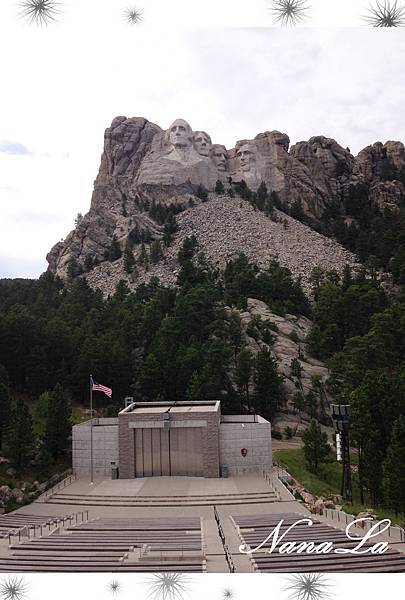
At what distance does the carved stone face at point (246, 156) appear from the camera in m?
84.8

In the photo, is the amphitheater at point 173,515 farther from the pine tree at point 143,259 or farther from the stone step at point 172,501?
the pine tree at point 143,259

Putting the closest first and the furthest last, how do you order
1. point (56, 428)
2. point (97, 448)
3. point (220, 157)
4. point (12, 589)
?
point (12, 589) → point (97, 448) → point (56, 428) → point (220, 157)

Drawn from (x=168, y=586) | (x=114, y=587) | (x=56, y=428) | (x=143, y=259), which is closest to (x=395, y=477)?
(x=168, y=586)

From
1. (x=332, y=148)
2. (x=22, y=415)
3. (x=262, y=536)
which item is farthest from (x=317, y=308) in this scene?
(x=332, y=148)

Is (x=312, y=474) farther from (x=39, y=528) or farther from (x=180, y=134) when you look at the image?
(x=180, y=134)

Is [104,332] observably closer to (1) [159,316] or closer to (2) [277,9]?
(1) [159,316]

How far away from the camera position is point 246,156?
85.3 metres

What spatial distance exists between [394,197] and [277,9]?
7888 cm

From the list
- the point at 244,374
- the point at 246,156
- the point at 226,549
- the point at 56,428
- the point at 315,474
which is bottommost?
the point at 315,474

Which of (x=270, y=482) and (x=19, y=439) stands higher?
(x=19, y=439)

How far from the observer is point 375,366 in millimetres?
34969

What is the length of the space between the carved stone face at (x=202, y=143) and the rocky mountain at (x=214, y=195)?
0.15 m

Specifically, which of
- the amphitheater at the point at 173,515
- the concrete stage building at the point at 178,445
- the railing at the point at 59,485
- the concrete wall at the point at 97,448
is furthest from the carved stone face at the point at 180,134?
the railing at the point at 59,485

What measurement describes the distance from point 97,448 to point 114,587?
1554 cm
